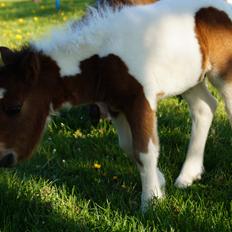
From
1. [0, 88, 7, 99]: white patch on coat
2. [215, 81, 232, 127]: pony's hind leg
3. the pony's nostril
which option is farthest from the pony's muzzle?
[215, 81, 232, 127]: pony's hind leg

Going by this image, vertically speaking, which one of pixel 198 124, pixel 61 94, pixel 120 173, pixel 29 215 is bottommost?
pixel 120 173

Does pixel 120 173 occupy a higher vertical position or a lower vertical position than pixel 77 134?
higher

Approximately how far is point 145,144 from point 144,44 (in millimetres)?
654

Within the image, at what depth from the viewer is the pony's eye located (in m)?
3.19

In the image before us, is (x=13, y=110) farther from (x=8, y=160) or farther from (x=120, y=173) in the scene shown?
(x=120, y=173)

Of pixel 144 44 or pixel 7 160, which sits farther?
pixel 144 44

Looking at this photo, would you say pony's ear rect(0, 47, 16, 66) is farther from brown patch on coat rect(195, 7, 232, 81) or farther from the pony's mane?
brown patch on coat rect(195, 7, 232, 81)

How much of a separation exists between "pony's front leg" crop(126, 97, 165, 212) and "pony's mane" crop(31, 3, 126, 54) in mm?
519

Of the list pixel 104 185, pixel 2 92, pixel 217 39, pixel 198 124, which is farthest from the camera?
pixel 198 124

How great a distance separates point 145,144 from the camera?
135 inches

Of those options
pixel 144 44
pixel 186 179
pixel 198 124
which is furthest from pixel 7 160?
pixel 198 124

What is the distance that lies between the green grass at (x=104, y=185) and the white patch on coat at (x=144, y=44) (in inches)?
28.6

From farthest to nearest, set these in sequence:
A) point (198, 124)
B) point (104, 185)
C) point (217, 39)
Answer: point (198, 124), point (104, 185), point (217, 39)

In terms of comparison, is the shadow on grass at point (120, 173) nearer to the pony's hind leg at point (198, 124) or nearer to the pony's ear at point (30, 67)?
the pony's hind leg at point (198, 124)
